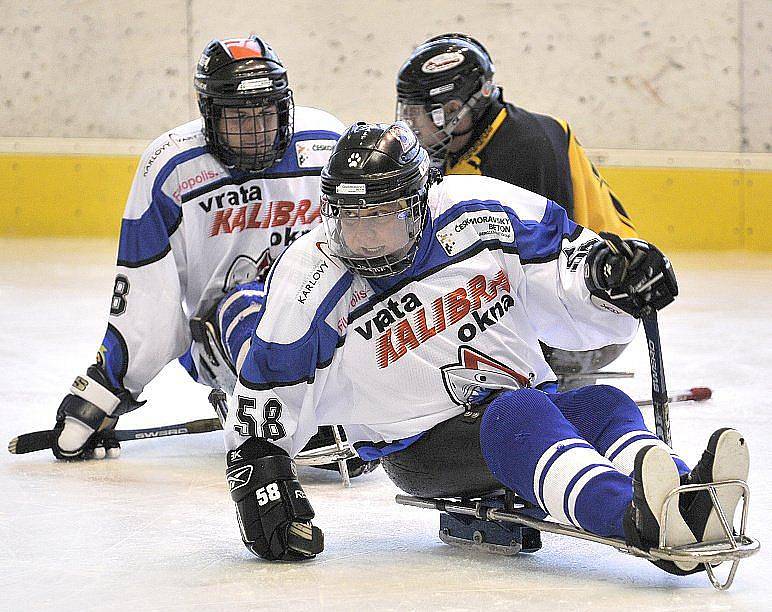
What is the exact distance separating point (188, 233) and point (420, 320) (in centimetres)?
134

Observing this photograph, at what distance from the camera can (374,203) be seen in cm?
254

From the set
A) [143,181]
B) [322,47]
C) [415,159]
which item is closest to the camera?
A: [415,159]

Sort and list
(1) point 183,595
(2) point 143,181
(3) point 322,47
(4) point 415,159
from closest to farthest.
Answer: (1) point 183,595, (4) point 415,159, (2) point 143,181, (3) point 322,47

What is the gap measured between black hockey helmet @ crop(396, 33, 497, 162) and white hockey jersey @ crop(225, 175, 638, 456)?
122cm

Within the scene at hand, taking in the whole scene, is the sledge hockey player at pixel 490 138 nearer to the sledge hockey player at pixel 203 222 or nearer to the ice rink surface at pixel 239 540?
the sledge hockey player at pixel 203 222

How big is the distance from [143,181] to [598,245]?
1.64 metres

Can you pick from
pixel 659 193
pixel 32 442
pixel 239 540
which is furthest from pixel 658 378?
pixel 659 193

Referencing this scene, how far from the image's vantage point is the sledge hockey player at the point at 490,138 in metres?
3.91

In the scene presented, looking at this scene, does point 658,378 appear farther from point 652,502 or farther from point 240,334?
point 240,334

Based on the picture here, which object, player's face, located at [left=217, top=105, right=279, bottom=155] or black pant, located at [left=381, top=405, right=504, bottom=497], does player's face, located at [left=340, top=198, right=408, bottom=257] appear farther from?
player's face, located at [left=217, top=105, right=279, bottom=155]

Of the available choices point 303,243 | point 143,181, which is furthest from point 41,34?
point 303,243

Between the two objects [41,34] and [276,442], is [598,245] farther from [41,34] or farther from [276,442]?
[41,34]

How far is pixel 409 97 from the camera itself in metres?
3.91

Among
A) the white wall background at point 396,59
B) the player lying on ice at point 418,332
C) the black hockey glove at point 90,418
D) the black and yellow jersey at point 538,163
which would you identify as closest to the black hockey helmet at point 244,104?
the black and yellow jersey at point 538,163
